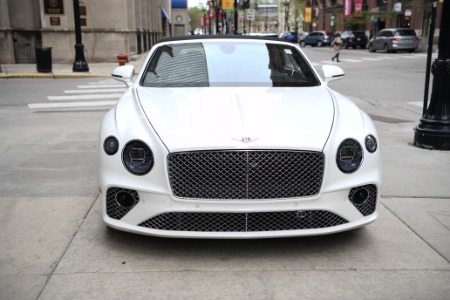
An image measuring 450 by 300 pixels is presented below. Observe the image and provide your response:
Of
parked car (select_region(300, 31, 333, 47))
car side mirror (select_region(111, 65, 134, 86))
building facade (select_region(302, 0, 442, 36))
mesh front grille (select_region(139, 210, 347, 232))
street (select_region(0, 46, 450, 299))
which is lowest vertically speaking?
parked car (select_region(300, 31, 333, 47))

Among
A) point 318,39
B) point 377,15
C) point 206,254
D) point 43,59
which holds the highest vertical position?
point 377,15

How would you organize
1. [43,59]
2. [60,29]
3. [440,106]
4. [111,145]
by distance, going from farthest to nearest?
[60,29] < [43,59] < [440,106] < [111,145]

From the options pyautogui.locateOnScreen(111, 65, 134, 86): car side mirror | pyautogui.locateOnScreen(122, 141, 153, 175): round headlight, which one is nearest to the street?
pyautogui.locateOnScreen(122, 141, 153, 175): round headlight

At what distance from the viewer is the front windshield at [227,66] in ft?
16.0

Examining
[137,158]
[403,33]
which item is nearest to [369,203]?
[137,158]

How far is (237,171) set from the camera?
3512mm

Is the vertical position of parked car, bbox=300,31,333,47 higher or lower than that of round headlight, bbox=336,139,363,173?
lower

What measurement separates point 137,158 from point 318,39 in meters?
56.5

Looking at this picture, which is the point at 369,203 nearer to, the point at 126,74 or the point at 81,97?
the point at 126,74

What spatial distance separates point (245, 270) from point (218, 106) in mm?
1313

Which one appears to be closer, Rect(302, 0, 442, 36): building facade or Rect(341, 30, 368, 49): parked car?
Rect(302, 0, 442, 36): building facade

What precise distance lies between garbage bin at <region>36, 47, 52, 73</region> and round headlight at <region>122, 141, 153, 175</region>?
1765 centimetres

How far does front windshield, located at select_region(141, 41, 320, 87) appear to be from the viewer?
487 cm

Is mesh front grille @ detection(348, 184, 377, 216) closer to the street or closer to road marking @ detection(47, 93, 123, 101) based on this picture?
the street
